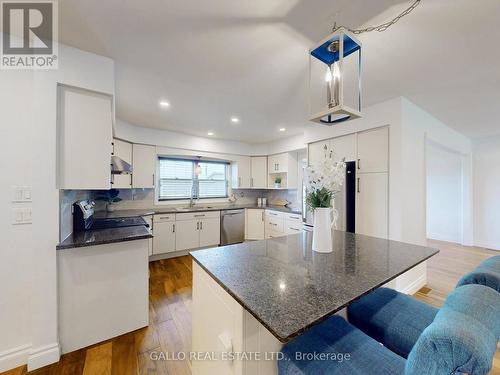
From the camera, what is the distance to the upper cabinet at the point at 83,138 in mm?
1663

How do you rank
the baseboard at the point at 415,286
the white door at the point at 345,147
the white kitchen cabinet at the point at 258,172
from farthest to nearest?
the white kitchen cabinet at the point at 258,172, the white door at the point at 345,147, the baseboard at the point at 415,286

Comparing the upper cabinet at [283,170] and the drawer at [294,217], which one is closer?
the drawer at [294,217]

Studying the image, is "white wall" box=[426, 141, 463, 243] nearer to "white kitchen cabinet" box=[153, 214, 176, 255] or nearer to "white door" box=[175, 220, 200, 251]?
"white door" box=[175, 220, 200, 251]

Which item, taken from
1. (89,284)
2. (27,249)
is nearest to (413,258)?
(89,284)

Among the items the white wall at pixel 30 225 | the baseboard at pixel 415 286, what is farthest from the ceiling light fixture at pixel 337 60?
the baseboard at pixel 415 286

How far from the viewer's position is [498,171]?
450 cm

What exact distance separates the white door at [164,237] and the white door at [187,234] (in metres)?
0.08

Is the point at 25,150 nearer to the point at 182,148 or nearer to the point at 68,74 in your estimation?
the point at 68,74

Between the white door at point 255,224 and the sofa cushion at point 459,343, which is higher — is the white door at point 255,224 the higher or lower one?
the lower one

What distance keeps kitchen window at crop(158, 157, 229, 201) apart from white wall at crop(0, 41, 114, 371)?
2732mm

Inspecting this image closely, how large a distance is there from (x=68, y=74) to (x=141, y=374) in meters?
2.37

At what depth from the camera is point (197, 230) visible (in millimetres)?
4129
